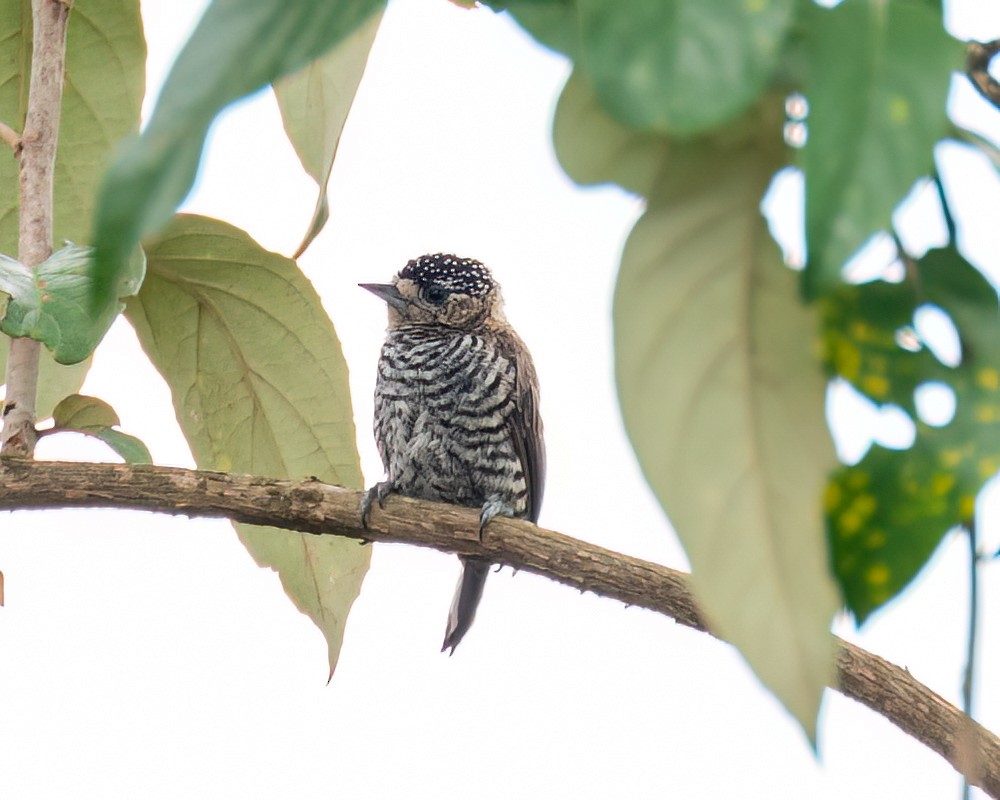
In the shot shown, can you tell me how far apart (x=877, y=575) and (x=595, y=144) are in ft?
0.42

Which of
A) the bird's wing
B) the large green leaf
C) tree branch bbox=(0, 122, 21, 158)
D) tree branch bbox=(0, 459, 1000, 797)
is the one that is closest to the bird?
the bird's wing

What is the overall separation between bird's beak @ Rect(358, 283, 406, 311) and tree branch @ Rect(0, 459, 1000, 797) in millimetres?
727

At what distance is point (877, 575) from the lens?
0.89ft

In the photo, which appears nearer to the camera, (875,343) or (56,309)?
(875,343)

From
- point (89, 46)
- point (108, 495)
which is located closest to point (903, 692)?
point (108, 495)

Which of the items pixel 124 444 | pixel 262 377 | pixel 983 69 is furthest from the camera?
pixel 262 377

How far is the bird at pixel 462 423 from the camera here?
1486 mm

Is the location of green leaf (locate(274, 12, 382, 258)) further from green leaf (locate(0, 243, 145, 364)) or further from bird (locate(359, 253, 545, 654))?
bird (locate(359, 253, 545, 654))

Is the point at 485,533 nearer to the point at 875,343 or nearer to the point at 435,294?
the point at 875,343

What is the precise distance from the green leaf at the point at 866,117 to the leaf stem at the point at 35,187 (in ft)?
1.99

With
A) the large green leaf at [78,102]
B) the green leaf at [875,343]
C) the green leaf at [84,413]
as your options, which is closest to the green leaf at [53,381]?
the large green leaf at [78,102]

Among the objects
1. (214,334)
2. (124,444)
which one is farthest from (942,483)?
(214,334)

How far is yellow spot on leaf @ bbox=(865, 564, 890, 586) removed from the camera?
270 mm

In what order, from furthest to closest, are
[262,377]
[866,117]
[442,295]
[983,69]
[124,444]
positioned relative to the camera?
[442,295]
[262,377]
[124,444]
[983,69]
[866,117]
